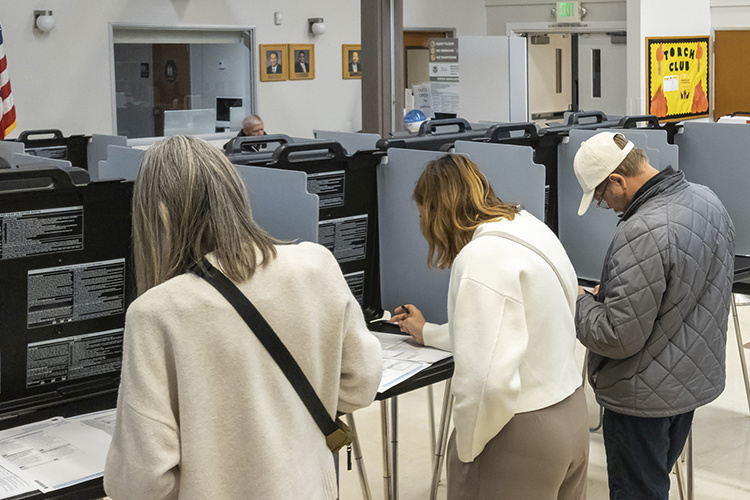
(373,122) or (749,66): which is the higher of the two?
(749,66)

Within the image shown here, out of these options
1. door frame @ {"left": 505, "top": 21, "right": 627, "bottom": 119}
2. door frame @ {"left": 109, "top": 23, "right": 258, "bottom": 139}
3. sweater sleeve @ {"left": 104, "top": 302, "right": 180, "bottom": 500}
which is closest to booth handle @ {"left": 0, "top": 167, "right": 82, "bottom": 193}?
sweater sleeve @ {"left": 104, "top": 302, "right": 180, "bottom": 500}

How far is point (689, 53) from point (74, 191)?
8467 millimetres

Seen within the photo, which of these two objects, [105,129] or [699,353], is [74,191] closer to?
[699,353]

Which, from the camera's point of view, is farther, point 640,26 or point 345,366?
point 640,26

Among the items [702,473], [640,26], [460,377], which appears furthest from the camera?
[640,26]

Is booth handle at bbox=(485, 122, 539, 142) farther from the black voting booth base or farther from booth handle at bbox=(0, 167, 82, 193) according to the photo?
booth handle at bbox=(0, 167, 82, 193)

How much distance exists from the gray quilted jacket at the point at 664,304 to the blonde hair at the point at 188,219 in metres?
1.05

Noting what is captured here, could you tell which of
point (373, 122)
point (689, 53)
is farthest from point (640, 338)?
point (689, 53)

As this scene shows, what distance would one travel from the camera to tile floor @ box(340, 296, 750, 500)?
3.14 m

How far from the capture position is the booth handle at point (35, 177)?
5.93ft

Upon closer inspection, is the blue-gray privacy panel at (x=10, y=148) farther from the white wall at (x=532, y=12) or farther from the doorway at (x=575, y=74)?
the white wall at (x=532, y=12)

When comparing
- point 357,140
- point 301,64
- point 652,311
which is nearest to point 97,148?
point 357,140

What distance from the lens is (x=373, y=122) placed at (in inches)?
274

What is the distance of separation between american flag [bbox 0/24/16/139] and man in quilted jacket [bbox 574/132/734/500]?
4905 millimetres
